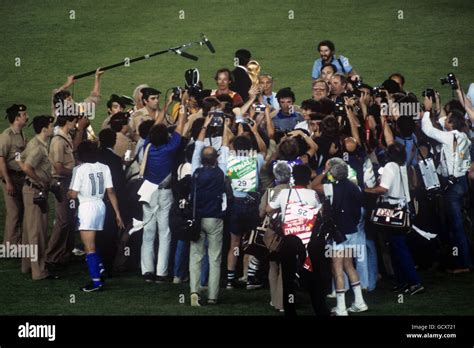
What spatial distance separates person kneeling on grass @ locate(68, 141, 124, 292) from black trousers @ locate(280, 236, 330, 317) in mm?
2317

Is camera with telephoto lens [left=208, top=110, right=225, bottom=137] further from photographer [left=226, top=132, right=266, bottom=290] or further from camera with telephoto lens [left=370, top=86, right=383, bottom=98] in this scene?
camera with telephoto lens [left=370, top=86, right=383, bottom=98]

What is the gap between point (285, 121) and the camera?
17.9 metres

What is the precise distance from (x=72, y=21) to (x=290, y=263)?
14005mm

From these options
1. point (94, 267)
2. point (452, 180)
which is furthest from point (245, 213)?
point (452, 180)

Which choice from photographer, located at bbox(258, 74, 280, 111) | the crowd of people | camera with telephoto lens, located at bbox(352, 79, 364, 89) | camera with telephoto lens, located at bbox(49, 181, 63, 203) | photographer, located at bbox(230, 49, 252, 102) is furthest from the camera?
photographer, located at bbox(230, 49, 252, 102)

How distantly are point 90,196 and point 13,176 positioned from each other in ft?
5.79

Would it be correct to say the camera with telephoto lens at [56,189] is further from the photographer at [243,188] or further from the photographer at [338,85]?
the photographer at [338,85]

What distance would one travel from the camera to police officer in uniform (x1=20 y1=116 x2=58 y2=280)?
653 inches

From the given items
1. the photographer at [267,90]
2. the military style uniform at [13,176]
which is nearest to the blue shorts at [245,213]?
the military style uniform at [13,176]

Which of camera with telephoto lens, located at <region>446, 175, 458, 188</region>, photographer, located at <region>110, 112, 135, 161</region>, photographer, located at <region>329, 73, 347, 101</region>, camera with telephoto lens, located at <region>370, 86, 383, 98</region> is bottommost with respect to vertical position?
camera with telephoto lens, located at <region>446, 175, 458, 188</region>

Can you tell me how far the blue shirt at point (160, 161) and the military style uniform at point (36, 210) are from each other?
121cm

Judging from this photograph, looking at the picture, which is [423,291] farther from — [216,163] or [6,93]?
[6,93]

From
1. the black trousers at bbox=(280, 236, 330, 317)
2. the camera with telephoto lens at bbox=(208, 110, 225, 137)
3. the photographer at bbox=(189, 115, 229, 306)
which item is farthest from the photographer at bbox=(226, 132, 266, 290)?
the black trousers at bbox=(280, 236, 330, 317)

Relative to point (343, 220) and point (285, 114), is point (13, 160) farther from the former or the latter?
point (343, 220)
